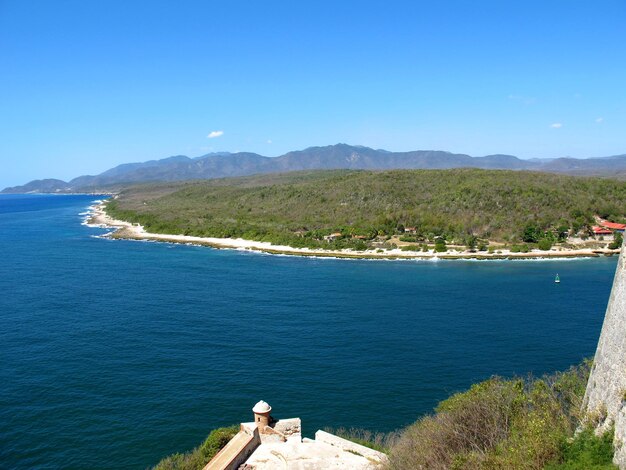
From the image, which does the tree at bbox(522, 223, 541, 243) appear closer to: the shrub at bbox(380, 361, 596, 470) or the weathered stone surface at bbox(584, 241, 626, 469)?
the shrub at bbox(380, 361, 596, 470)

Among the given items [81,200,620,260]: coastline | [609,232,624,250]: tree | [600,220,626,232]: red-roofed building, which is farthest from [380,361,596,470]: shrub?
[600,220,626,232]: red-roofed building

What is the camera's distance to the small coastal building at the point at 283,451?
17062 mm

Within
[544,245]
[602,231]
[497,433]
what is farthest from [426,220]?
[497,433]

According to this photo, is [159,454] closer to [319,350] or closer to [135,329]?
[319,350]

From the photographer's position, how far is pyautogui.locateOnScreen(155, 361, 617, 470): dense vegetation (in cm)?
1271

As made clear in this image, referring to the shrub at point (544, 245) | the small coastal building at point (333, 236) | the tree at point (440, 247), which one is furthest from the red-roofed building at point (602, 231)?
the small coastal building at point (333, 236)

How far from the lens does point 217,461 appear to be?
56.6 ft

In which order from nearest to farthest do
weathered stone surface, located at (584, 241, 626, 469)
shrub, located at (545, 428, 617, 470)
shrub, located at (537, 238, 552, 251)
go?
weathered stone surface, located at (584, 241, 626, 469) → shrub, located at (545, 428, 617, 470) → shrub, located at (537, 238, 552, 251)

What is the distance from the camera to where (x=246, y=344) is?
34688 millimetres

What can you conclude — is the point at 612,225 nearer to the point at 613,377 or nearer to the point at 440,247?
the point at 440,247

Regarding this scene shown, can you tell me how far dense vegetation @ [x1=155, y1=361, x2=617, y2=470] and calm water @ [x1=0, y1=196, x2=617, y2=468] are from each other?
553 cm

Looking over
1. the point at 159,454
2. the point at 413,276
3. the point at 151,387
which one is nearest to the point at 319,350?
the point at 151,387

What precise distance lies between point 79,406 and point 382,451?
16.6 m

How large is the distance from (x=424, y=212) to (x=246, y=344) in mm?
65522
